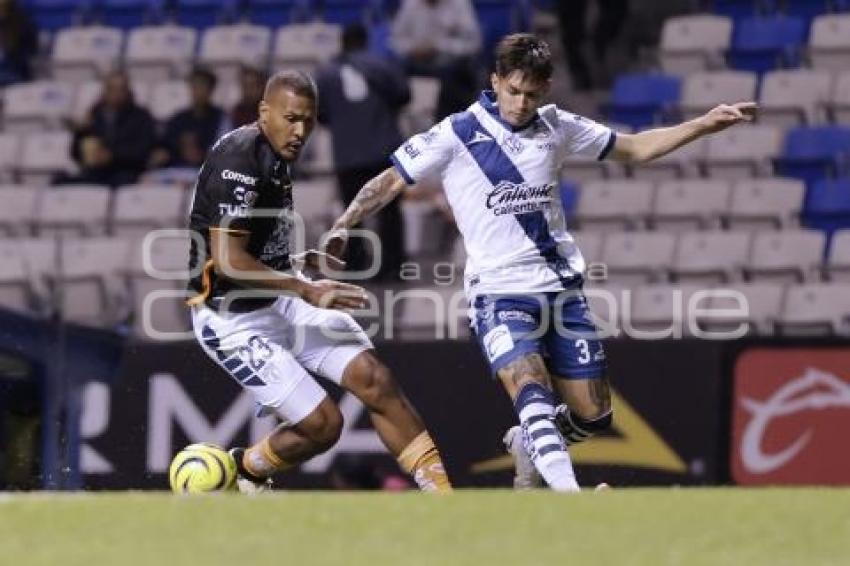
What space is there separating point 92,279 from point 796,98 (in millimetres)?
5324

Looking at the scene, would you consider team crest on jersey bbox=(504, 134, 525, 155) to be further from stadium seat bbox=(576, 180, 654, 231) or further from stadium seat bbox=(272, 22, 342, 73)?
stadium seat bbox=(272, 22, 342, 73)

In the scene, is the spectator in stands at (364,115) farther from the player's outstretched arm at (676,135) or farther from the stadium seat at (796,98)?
the player's outstretched arm at (676,135)

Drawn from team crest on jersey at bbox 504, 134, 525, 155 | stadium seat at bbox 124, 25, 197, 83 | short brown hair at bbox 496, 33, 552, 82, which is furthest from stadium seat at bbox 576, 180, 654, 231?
short brown hair at bbox 496, 33, 552, 82

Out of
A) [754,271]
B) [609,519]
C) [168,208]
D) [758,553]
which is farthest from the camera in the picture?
[168,208]

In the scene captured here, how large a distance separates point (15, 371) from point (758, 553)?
7.65m

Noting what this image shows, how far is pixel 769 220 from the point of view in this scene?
18.2 meters

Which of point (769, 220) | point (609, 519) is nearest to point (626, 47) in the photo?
point (769, 220)

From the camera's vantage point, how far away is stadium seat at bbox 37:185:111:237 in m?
19.8

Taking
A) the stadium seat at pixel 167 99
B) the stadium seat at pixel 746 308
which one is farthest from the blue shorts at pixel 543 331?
the stadium seat at pixel 167 99

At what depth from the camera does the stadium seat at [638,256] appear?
17891mm

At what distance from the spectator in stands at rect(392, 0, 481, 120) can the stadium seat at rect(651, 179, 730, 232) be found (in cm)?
180

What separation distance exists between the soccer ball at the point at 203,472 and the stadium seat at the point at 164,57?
960 cm

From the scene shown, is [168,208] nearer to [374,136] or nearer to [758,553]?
[374,136]

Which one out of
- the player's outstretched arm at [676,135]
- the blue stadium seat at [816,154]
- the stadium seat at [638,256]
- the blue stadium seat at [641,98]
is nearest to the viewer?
the player's outstretched arm at [676,135]
